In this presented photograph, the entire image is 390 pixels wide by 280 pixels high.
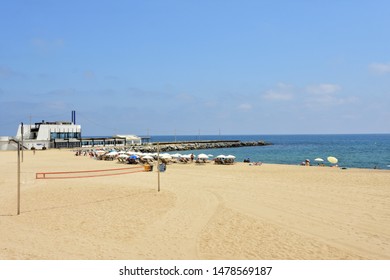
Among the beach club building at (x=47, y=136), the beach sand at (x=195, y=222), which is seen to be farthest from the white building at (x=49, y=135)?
the beach sand at (x=195, y=222)

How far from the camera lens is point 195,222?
11.2m

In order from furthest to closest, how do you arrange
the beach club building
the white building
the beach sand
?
the white building, the beach club building, the beach sand

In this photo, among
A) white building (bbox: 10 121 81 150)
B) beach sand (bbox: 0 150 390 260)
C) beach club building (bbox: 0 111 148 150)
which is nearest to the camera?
beach sand (bbox: 0 150 390 260)

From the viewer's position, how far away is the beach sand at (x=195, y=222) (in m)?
8.54

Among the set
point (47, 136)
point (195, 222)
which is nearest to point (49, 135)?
point (47, 136)

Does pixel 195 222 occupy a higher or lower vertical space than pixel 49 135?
Result: lower

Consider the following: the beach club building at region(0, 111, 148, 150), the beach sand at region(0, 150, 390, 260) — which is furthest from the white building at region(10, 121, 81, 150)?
the beach sand at region(0, 150, 390, 260)

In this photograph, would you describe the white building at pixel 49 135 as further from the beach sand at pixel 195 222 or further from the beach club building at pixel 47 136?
the beach sand at pixel 195 222

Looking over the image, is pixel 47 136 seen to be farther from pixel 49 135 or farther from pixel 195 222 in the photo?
pixel 195 222

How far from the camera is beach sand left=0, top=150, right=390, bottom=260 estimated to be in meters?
8.54

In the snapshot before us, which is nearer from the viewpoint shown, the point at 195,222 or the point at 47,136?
the point at 195,222

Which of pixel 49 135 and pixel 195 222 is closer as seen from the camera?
pixel 195 222

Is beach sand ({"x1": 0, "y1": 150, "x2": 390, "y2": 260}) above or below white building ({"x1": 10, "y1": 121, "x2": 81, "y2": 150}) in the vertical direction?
below

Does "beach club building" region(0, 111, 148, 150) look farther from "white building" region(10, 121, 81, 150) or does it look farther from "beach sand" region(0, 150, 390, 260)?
"beach sand" region(0, 150, 390, 260)
